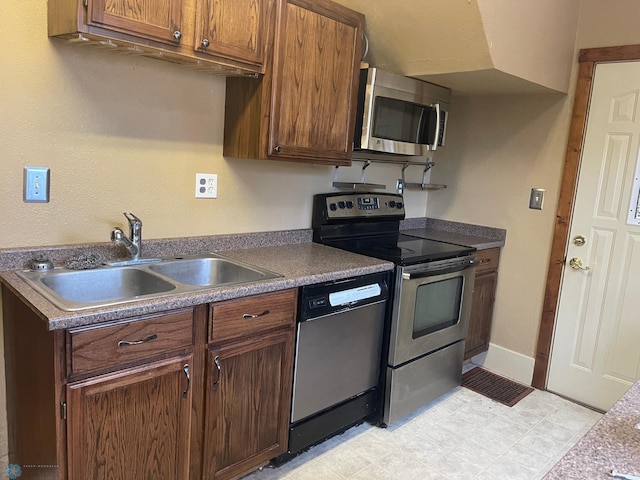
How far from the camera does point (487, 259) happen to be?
3117 mm

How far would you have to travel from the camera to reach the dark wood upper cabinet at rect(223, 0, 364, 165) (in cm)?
208

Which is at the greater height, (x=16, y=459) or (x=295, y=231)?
(x=295, y=231)

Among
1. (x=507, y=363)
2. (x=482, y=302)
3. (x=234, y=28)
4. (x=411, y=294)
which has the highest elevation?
(x=234, y=28)

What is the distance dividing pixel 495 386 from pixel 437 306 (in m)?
0.86

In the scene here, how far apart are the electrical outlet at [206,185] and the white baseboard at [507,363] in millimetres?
2157

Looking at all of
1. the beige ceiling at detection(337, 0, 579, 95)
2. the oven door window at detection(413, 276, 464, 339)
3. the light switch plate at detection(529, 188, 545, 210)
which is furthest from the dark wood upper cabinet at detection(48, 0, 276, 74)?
the light switch plate at detection(529, 188, 545, 210)

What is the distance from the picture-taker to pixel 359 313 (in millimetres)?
2256

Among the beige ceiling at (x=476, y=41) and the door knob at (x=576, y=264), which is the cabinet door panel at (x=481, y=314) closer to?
the door knob at (x=576, y=264)

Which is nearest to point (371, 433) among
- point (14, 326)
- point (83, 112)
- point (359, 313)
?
point (359, 313)

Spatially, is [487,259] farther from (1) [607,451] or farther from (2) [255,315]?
(1) [607,451]

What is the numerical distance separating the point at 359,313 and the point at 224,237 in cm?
73

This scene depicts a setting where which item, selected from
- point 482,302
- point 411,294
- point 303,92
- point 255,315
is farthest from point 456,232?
point 255,315

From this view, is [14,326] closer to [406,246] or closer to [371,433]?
[371,433]

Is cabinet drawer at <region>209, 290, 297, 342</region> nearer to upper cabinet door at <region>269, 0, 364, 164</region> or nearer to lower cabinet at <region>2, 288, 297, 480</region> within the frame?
lower cabinet at <region>2, 288, 297, 480</region>
